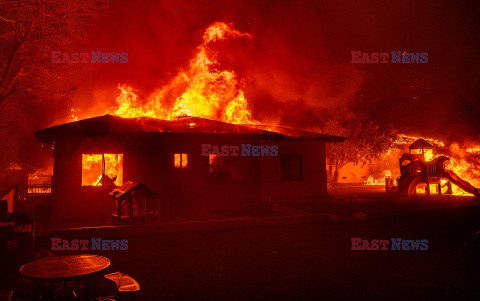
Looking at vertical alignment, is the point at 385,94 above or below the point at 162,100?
above

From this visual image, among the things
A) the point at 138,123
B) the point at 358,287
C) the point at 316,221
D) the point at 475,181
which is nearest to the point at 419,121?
the point at 475,181

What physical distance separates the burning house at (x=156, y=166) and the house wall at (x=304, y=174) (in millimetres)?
2861

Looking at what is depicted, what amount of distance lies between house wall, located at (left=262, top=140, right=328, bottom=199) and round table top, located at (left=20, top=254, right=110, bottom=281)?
41.6ft

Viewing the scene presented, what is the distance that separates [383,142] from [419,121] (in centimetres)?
631

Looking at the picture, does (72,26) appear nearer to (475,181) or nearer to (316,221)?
(316,221)

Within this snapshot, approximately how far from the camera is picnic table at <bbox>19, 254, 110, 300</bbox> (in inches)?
169

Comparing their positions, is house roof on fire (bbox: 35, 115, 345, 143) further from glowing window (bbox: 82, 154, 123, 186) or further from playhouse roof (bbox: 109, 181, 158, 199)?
playhouse roof (bbox: 109, 181, 158, 199)

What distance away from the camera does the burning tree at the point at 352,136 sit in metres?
34.8

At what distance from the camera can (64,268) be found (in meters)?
4.71

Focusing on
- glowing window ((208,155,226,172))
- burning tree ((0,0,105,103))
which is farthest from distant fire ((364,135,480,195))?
burning tree ((0,0,105,103))

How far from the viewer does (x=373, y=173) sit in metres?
40.8

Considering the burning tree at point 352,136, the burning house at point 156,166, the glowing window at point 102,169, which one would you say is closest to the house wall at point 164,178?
the burning house at point 156,166

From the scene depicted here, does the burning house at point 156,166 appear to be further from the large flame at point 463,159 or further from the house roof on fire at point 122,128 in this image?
the large flame at point 463,159

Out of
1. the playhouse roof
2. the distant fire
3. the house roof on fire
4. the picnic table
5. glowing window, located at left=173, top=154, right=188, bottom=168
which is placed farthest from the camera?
the distant fire
